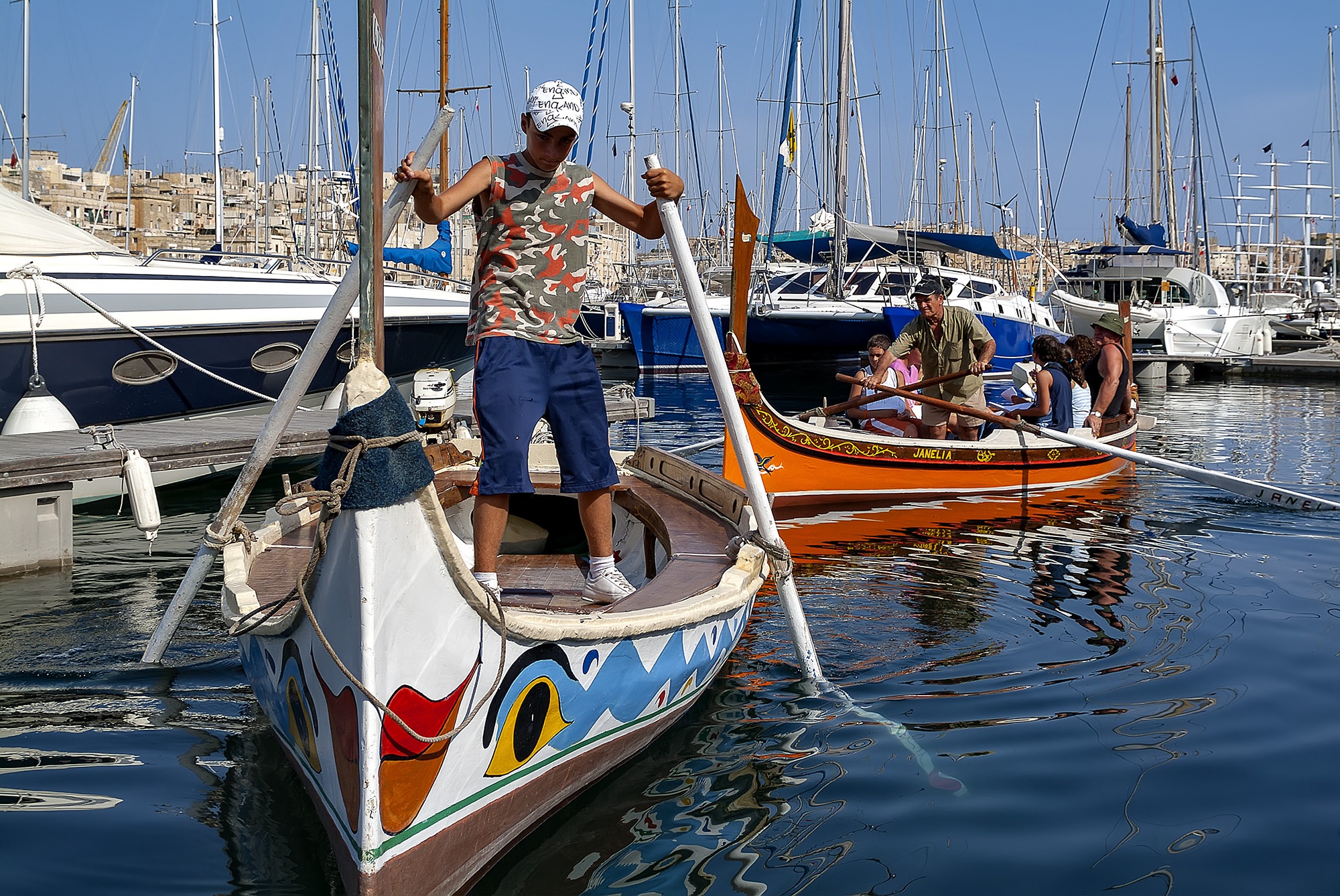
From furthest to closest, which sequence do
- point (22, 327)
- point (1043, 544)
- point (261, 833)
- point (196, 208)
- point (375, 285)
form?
point (196, 208) → point (22, 327) → point (1043, 544) → point (261, 833) → point (375, 285)

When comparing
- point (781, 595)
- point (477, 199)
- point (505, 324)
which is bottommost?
point (781, 595)

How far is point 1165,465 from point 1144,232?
22.3 metres

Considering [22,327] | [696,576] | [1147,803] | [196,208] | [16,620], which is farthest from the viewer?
[196,208]

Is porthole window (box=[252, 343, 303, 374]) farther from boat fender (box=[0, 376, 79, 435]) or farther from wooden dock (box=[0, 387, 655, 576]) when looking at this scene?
boat fender (box=[0, 376, 79, 435])

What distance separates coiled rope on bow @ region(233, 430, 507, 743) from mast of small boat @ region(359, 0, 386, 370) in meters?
0.21

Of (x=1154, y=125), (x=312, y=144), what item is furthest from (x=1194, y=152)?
(x=312, y=144)

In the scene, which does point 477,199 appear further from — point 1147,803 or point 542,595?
point 1147,803

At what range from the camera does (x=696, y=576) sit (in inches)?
170

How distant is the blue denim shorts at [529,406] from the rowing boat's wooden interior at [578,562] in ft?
1.66

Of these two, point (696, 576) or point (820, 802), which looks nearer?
point (820, 802)

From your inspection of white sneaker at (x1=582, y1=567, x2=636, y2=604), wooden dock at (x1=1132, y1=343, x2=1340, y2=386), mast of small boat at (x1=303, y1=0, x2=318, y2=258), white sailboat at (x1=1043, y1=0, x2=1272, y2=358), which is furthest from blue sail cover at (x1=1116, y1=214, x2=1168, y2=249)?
white sneaker at (x1=582, y1=567, x2=636, y2=604)

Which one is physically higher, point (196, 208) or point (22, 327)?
point (196, 208)

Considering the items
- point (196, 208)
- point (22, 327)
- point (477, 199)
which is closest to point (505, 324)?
point (477, 199)

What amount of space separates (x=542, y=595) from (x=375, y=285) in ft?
7.44
